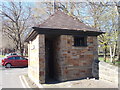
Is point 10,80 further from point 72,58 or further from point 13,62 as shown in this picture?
point 13,62

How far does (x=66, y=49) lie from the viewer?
297 inches

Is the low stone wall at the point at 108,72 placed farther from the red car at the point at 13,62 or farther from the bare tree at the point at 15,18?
the bare tree at the point at 15,18

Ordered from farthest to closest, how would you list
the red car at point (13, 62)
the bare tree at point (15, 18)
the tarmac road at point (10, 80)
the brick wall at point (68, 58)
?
the bare tree at point (15, 18)
the red car at point (13, 62)
the tarmac road at point (10, 80)
the brick wall at point (68, 58)

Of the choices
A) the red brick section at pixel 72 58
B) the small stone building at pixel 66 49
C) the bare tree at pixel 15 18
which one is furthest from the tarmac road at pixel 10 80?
the bare tree at pixel 15 18

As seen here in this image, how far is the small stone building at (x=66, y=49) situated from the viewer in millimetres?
7059

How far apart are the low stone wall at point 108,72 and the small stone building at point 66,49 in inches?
19.0

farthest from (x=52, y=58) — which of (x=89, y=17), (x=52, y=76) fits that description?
(x=89, y=17)

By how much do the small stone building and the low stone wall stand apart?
48 centimetres

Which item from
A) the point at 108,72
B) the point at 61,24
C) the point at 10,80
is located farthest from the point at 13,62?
the point at 108,72

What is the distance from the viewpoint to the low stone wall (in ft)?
21.3

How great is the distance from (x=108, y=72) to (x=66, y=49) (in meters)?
2.38

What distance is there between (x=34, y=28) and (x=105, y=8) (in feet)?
37.3

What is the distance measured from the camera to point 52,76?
29.0ft

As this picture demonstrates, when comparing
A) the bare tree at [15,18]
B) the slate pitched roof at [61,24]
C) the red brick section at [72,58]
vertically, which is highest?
the bare tree at [15,18]
